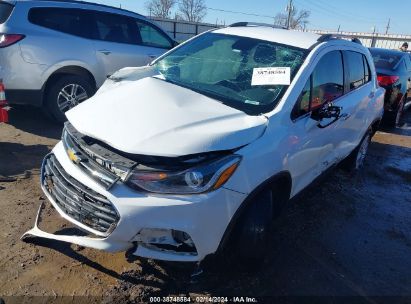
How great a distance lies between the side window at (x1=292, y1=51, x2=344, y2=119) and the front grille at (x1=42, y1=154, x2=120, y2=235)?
1.67m

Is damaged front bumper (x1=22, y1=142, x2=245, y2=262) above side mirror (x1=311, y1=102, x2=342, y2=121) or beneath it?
beneath

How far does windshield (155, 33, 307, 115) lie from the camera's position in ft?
10.9

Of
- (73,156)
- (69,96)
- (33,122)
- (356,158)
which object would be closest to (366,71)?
(356,158)

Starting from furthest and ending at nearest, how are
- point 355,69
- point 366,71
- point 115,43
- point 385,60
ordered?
point 385,60 → point 115,43 → point 366,71 → point 355,69

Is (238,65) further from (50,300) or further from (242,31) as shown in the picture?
(50,300)

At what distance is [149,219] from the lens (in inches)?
97.1

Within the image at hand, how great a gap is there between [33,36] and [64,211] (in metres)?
3.78

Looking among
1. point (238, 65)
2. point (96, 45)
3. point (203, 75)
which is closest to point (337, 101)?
point (238, 65)

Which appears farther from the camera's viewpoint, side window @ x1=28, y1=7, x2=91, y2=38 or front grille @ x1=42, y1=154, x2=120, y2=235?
side window @ x1=28, y1=7, x2=91, y2=38

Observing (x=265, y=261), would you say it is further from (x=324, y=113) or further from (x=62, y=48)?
(x=62, y=48)

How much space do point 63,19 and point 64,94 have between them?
1.15 metres

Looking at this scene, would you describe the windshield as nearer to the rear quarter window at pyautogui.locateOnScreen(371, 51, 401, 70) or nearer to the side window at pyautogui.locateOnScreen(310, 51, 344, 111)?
the side window at pyautogui.locateOnScreen(310, 51, 344, 111)

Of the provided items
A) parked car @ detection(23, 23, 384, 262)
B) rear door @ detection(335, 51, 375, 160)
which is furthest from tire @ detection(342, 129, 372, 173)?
parked car @ detection(23, 23, 384, 262)

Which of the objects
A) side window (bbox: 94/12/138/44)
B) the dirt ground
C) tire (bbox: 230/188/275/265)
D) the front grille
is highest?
side window (bbox: 94/12/138/44)
